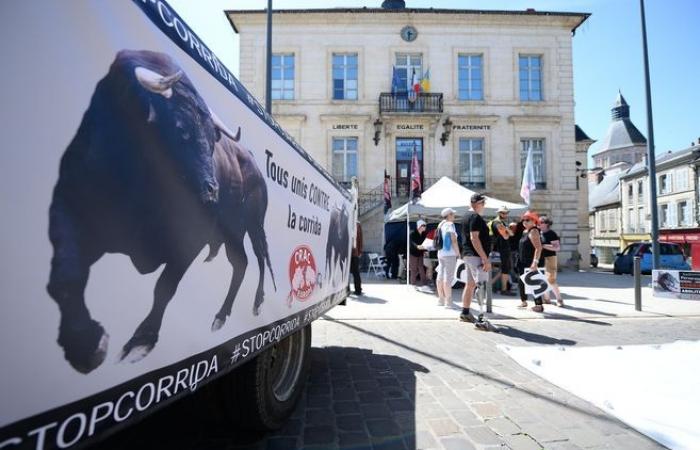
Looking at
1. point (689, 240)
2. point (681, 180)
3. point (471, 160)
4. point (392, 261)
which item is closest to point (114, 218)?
point (392, 261)

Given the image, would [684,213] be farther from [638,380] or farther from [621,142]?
[638,380]

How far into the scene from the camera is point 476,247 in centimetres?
527

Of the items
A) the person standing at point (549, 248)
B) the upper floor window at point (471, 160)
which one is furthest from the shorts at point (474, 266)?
the upper floor window at point (471, 160)

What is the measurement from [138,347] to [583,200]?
Result: 29.0 metres

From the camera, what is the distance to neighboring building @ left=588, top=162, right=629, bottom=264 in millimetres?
45719

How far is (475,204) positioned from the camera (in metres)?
5.50

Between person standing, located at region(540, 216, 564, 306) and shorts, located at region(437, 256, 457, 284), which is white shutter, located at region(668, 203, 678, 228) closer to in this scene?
person standing, located at region(540, 216, 564, 306)

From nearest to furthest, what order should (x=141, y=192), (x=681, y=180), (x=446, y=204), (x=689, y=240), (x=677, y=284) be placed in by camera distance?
(x=141, y=192), (x=677, y=284), (x=446, y=204), (x=689, y=240), (x=681, y=180)

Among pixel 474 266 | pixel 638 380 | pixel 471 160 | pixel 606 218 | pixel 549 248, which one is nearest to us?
pixel 638 380

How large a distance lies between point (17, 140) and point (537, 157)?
886 inches

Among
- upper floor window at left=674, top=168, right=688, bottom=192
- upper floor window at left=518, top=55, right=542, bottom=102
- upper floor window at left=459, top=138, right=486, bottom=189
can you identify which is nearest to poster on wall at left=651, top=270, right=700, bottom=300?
upper floor window at left=459, top=138, right=486, bottom=189

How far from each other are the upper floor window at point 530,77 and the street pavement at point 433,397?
17027 mm

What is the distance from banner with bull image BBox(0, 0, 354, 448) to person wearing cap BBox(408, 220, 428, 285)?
8412 mm

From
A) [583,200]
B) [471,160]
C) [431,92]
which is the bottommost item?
[583,200]
